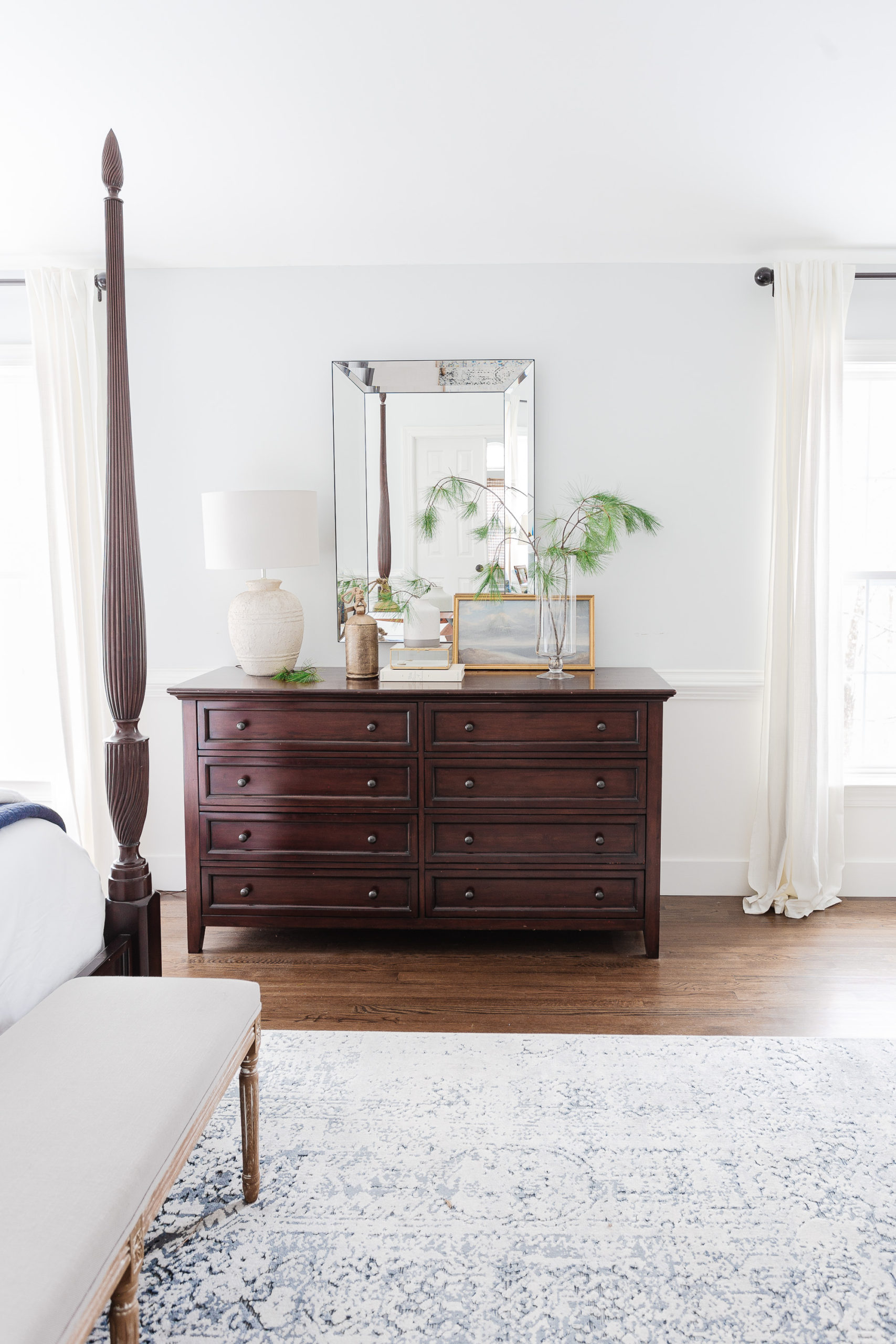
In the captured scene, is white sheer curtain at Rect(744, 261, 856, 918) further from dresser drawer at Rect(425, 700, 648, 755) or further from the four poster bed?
the four poster bed

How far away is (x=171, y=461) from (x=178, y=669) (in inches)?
33.6

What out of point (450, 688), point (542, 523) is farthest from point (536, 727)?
point (542, 523)

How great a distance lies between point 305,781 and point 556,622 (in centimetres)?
110

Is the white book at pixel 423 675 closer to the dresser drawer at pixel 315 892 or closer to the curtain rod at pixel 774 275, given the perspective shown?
the dresser drawer at pixel 315 892

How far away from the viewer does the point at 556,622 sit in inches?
129

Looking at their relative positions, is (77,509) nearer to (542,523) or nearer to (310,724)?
(310,724)

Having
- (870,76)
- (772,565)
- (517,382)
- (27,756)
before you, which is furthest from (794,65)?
(27,756)

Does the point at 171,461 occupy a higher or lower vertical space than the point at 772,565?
higher

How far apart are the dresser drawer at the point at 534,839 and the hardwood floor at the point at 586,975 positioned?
0.36m

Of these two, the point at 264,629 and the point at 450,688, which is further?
the point at 264,629

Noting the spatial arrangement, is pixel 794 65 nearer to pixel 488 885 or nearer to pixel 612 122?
pixel 612 122

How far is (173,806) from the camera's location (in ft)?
12.1

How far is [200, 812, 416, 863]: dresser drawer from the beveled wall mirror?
85cm

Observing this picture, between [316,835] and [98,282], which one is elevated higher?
[98,282]
